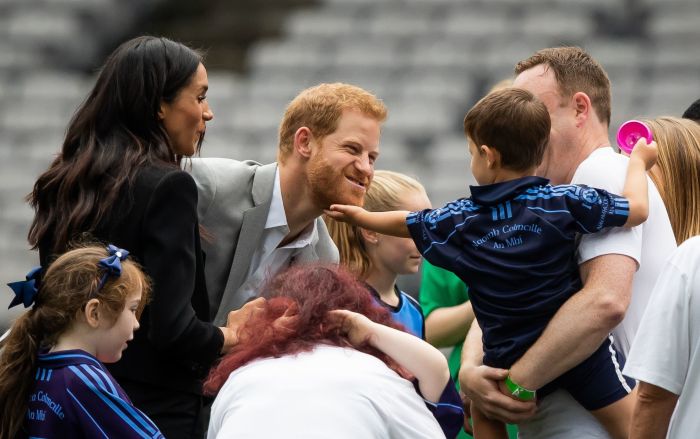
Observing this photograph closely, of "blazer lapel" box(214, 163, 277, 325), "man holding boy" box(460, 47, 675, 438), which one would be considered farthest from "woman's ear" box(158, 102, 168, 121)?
"man holding boy" box(460, 47, 675, 438)

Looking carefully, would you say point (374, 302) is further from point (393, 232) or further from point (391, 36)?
point (391, 36)

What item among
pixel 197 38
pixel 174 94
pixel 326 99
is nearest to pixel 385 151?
pixel 197 38

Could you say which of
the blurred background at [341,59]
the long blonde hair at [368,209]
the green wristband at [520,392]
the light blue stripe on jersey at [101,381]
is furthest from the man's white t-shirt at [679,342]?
the blurred background at [341,59]

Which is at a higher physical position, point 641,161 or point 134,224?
point 641,161

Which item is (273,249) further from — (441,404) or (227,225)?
(441,404)

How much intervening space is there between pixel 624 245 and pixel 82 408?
1.28 meters

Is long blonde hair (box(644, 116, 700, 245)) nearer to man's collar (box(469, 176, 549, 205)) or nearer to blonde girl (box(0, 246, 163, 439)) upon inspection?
man's collar (box(469, 176, 549, 205))

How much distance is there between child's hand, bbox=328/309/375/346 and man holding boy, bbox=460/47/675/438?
0.47 meters

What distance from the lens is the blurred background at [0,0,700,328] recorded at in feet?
28.3

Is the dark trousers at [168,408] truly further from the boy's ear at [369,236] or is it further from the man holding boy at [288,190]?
the boy's ear at [369,236]

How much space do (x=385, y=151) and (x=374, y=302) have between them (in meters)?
5.85

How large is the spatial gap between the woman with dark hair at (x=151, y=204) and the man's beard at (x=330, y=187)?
1.62 ft

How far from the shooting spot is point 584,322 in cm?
279

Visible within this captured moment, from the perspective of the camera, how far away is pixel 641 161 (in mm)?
3000
